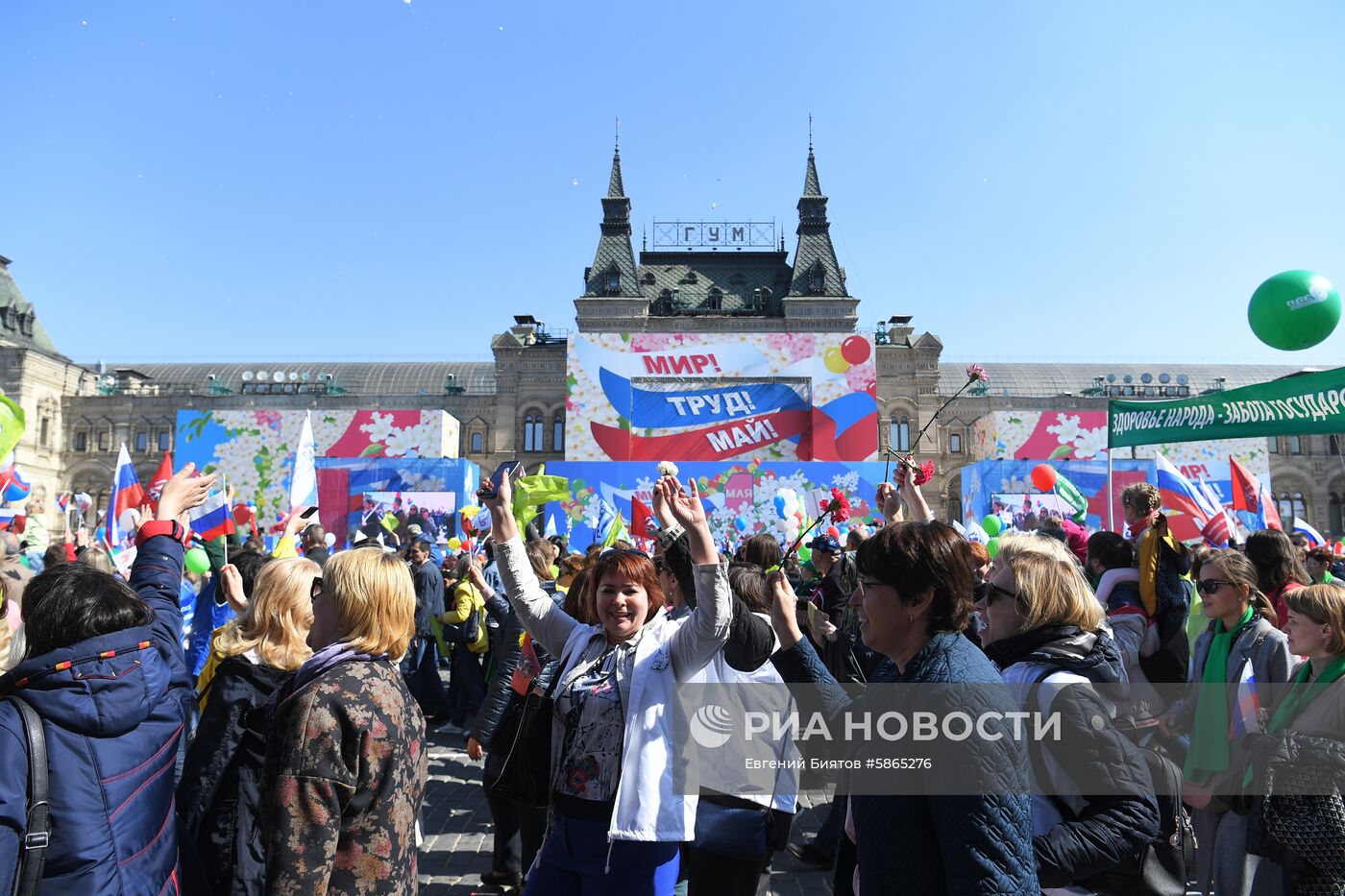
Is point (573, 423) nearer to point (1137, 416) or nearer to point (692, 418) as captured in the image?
point (692, 418)

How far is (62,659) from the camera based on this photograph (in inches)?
85.1

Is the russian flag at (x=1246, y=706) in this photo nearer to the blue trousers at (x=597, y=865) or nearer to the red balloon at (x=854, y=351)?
the blue trousers at (x=597, y=865)

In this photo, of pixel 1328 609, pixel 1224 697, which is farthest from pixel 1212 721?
pixel 1328 609

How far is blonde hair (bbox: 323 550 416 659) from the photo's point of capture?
249cm

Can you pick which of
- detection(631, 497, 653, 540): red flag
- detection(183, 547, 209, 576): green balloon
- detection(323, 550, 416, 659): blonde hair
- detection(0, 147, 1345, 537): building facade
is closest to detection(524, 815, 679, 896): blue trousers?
detection(323, 550, 416, 659): blonde hair

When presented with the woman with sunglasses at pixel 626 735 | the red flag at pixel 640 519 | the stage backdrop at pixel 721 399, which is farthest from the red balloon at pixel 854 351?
the woman with sunglasses at pixel 626 735

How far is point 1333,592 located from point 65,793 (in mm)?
4519

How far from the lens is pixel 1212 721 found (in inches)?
164

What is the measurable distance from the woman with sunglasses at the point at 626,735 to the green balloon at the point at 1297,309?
220 inches

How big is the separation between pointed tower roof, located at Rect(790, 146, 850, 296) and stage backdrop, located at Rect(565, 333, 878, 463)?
14591 millimetres

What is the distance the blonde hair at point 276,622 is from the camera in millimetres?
3129

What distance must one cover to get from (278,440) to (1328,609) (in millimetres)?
36870

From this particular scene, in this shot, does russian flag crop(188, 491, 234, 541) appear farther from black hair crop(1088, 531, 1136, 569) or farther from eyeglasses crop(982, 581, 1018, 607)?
eyeglasses crop(982, 581, 1018, 607)

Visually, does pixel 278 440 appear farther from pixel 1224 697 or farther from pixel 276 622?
pixel 1224 697
